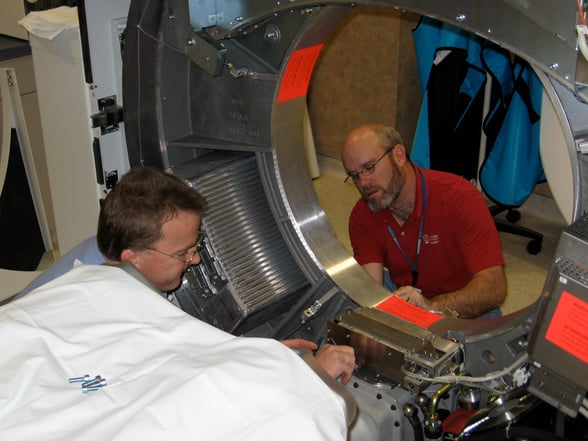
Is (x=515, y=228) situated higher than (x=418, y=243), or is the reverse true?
(x=418, y=243)

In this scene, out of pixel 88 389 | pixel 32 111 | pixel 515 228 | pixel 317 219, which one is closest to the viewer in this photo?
pixel 88 389

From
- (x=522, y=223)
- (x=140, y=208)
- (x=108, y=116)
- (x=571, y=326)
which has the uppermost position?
(x=108, y=116)

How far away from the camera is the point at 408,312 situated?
235 cm

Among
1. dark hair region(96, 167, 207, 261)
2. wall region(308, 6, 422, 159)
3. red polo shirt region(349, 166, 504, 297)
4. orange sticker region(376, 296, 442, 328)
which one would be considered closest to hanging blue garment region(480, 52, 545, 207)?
wall region(308, 6, 422, 159)

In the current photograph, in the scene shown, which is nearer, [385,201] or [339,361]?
[339,361]

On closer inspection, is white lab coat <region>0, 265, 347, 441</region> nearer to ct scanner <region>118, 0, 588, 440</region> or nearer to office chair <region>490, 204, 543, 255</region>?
→ ct scanner <region>118, 0, 588, 440</region>

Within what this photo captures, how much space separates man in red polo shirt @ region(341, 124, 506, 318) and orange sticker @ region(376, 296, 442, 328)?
0.13m

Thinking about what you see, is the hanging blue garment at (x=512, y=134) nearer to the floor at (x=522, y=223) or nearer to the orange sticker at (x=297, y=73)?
the floor at (x=522, y=223)

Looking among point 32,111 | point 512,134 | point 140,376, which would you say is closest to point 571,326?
point 140,376

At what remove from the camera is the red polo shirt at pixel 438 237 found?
268 cm

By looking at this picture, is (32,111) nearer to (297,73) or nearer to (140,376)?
(297,73)

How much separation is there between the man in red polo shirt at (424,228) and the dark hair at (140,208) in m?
0.74

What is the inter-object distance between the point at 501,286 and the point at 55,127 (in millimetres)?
1654

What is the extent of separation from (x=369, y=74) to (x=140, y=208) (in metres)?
2.84
